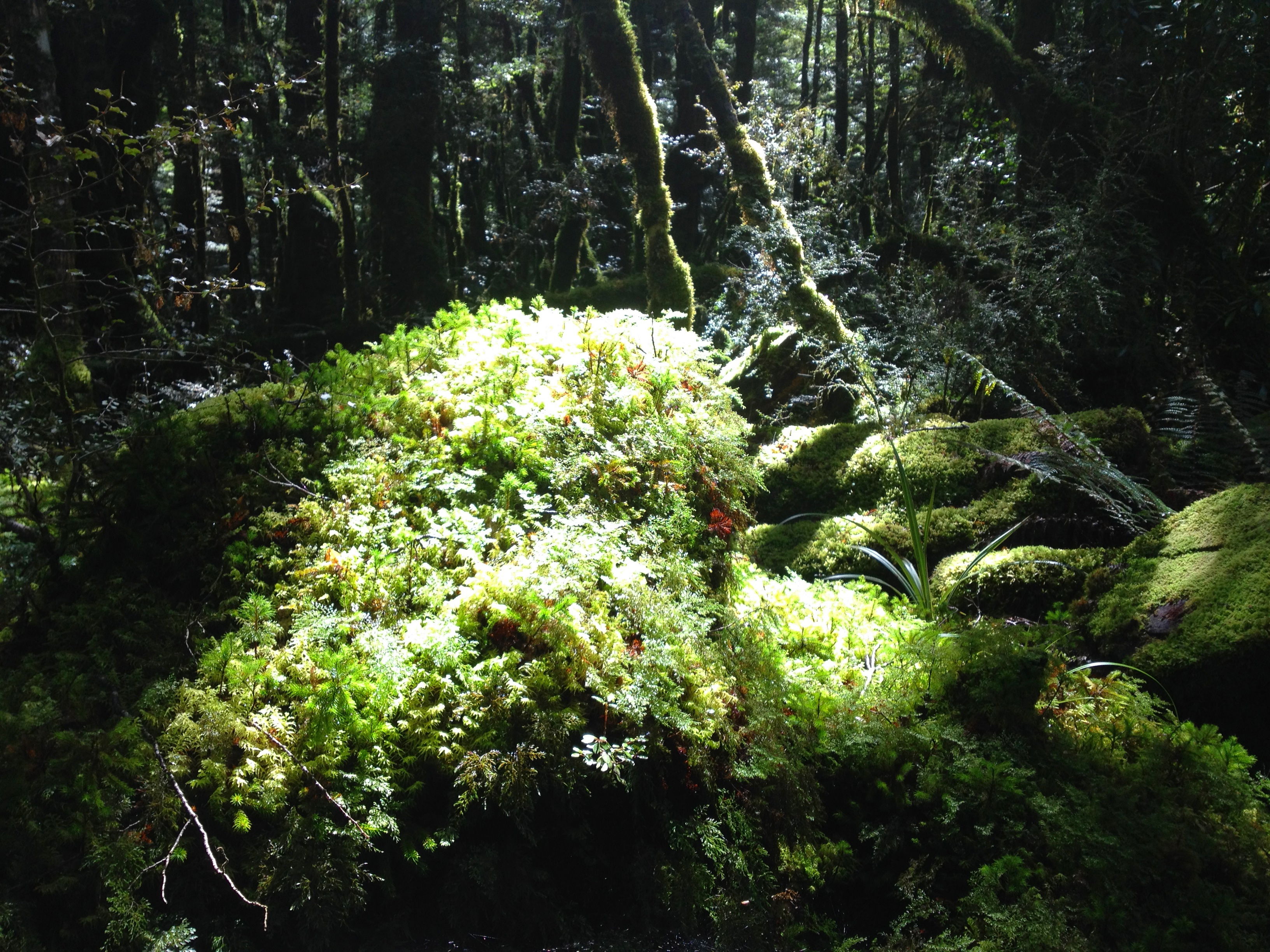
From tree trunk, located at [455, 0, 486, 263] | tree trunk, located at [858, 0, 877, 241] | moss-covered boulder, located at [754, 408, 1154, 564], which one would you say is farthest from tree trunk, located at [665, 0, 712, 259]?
moss-covered boulder, located at [754, 408, 1154, 564]

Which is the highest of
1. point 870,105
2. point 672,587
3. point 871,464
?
point 870,105

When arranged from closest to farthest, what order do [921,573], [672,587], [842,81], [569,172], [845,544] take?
1. [672,587]
2. [921,573]
3. [845,544]
4. [569,172]
5. [842,81]

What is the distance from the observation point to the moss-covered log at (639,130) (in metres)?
8.35

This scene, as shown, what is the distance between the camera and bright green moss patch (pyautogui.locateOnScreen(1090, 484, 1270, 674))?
3475 millimetres

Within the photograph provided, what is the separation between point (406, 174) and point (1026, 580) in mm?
9750

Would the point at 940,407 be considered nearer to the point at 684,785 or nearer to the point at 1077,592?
the point at 1077,592

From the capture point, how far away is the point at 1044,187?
27.5 ft

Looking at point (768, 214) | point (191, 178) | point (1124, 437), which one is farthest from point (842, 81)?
Answer: point (1124, 437)

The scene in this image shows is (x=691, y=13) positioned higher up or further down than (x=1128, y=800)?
higher up

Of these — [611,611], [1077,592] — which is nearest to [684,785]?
[611,611]

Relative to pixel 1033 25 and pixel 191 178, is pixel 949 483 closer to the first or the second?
pixel 1033 25

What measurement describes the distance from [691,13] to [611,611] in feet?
33.9

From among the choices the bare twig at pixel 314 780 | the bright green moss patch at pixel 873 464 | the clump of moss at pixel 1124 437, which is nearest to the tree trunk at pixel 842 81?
the bright green moss patch at pixel 873 464

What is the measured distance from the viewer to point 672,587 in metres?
3.43
